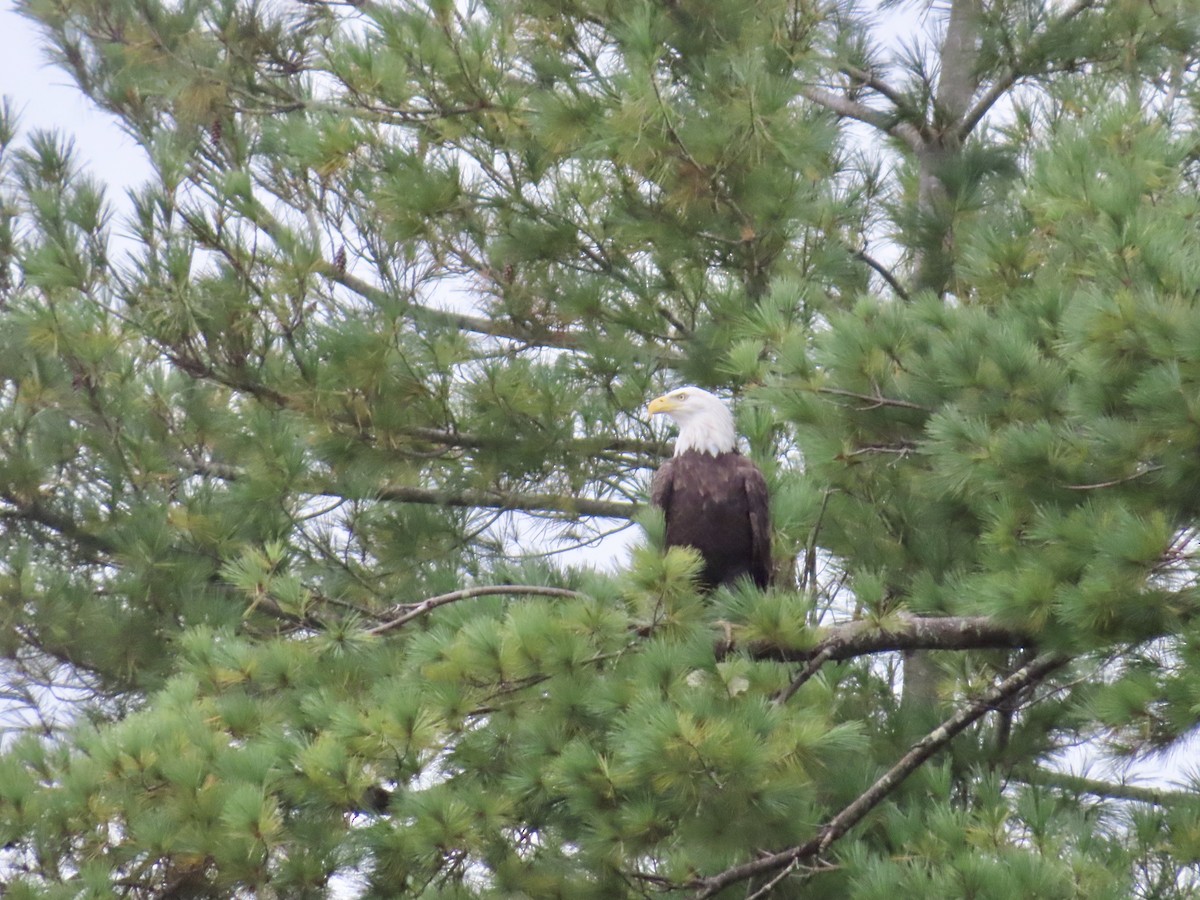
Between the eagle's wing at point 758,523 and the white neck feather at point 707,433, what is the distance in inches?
6.7

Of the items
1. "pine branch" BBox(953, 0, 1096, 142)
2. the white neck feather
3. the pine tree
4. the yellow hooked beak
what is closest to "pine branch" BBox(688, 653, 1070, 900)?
the pine tree

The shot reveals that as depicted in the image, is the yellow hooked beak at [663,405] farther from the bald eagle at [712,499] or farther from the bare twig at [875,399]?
the bare twig at [875,399]

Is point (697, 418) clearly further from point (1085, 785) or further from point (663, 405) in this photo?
point (1085, 785)

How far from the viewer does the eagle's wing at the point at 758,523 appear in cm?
534

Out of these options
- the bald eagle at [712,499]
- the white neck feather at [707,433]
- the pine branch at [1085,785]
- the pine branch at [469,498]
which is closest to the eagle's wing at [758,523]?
the bald eagle at [712,499]

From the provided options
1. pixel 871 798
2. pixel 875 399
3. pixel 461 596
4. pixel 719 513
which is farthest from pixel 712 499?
pixel 871 798

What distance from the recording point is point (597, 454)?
5992 mm

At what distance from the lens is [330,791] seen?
3.54 meters

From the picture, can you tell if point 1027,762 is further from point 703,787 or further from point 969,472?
point 703,787

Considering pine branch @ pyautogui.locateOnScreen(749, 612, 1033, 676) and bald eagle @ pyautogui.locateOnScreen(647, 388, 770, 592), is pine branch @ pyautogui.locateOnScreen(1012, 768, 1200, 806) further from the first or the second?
bald eagle @ pyautogui.locateOnScreen(647, 388, 770, 592)

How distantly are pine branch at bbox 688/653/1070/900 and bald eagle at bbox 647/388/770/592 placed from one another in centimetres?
127

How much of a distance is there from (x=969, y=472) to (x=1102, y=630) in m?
0.49

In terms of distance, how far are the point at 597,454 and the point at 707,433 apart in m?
0.52

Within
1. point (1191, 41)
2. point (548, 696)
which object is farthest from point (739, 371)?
point (1191, 41)
